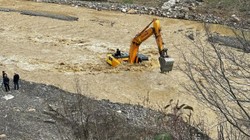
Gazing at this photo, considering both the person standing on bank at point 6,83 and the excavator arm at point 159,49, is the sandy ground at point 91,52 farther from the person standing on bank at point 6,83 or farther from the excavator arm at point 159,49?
the person standing on bank at point 6,83

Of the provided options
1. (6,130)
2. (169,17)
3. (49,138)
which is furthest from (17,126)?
(169,17)

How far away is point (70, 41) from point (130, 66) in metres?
5.62

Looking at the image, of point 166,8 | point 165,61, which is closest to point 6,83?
point 165,61

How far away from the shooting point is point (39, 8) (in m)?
32.8

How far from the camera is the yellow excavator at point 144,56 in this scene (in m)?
19.3

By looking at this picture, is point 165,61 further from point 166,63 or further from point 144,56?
point 144,56

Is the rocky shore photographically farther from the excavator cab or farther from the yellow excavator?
the excavator cab

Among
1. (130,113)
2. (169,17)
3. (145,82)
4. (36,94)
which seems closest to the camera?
(130,113)

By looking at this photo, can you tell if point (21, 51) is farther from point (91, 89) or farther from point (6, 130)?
point (6, 130)

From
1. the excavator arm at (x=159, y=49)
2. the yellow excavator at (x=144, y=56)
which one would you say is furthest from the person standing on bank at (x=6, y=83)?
the excavator arm at (x=159, y=49)

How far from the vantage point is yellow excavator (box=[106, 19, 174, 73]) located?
758 inches

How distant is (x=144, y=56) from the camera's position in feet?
73.8

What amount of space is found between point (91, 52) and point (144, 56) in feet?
10.7

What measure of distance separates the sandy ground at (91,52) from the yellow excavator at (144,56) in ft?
1.18
